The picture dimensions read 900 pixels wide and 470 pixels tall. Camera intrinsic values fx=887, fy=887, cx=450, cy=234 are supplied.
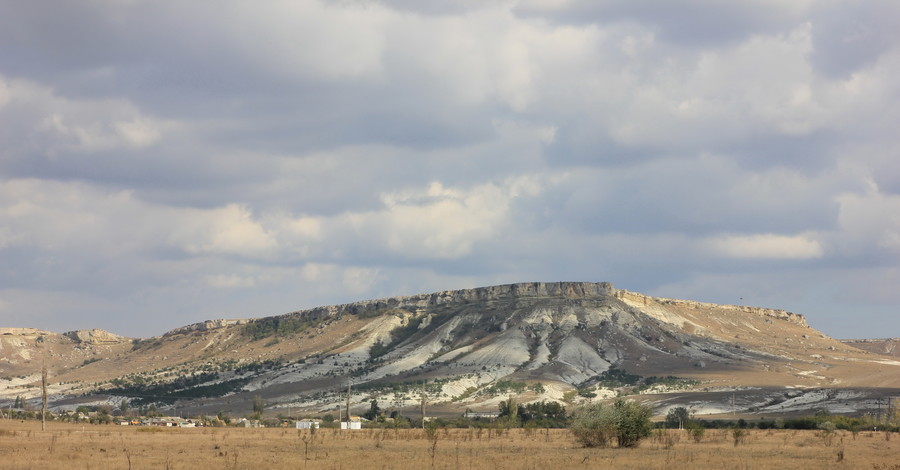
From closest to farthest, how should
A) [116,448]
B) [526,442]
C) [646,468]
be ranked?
[646,468]
[116,448]
[526,442]

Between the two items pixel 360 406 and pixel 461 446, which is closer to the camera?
pixel 461 446

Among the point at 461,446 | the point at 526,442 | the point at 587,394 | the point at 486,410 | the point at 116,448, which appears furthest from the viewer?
the point at 587,394

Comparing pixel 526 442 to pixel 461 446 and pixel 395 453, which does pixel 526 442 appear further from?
pixel 395 453

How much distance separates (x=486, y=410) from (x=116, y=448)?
120m

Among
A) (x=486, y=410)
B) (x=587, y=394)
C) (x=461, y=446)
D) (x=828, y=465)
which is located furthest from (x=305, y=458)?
(x=587, y=394)

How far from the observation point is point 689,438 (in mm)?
77312

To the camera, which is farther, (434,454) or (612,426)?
(612,426)

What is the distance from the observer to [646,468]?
152 feet

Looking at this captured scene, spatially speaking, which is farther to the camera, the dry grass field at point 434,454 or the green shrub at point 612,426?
the green shrub at point 612,426

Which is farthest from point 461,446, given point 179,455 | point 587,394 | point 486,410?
point 587,394

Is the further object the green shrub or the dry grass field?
the green shrub

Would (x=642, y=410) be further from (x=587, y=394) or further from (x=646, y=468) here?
(x=587, y=394)

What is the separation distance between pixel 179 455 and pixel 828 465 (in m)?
38.6

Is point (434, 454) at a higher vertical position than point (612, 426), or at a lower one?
lower
